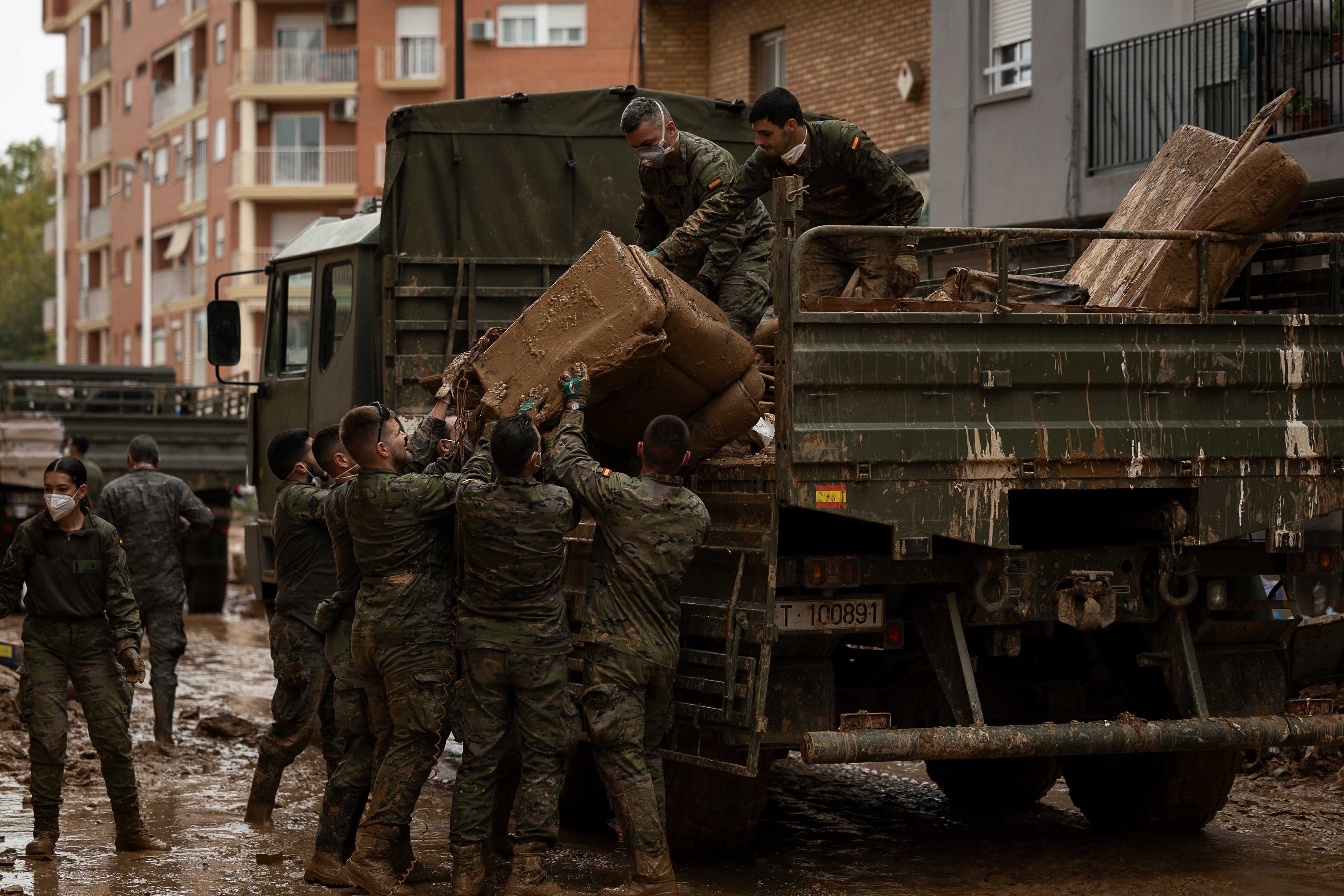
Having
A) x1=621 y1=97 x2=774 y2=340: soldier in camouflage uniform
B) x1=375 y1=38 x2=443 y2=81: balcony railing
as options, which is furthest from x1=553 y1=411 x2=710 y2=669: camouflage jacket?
x1=375 y1=38 x2=443 y2=81: balcony railing

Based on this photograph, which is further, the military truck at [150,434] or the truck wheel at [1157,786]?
the military truck at [150,434]

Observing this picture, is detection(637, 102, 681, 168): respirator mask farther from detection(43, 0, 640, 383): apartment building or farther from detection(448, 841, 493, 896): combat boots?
detection(43, 0, 640, 383): apartment building

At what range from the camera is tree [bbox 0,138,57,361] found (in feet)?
201

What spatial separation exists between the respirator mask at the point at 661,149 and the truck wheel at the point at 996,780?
3.04 metres

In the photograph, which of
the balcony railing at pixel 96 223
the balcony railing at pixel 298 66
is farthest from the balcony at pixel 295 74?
the balcony railing at pixel 96 223

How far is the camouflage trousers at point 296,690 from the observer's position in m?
7.41

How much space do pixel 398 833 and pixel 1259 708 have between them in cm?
328

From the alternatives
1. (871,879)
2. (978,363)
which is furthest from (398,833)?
(978,363)

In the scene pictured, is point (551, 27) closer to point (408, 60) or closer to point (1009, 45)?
point (408, 60)

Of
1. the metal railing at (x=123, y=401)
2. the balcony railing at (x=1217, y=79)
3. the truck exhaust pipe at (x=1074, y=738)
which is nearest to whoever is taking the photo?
the truck exhaust pipe at (x=1074, y=738)

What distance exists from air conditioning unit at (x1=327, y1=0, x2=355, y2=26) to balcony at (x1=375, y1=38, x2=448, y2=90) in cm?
179

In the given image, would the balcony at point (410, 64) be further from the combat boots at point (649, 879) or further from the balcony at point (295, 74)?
the combat boots at point (649, 879)

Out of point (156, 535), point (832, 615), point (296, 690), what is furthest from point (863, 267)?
point (156, 535)

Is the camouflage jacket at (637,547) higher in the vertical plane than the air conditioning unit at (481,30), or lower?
lower
